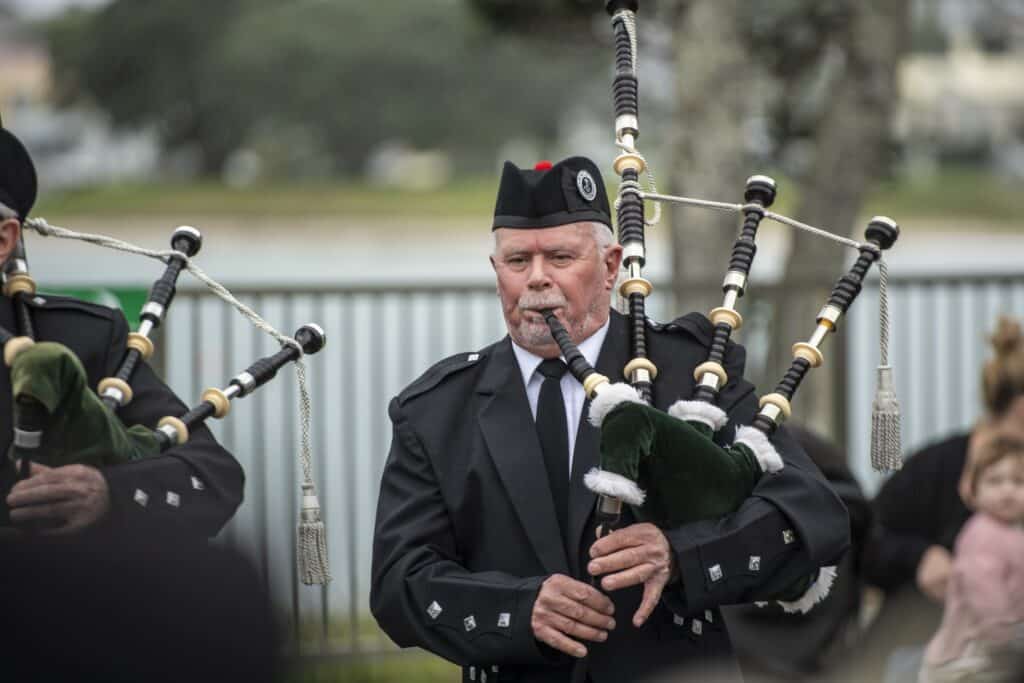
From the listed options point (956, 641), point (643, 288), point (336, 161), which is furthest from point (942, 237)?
point (643, 288)

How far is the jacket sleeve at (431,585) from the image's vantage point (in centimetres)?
Result: 300

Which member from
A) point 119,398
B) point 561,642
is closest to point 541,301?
point 561,642

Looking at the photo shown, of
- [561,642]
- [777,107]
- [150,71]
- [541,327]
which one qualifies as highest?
[150,71]

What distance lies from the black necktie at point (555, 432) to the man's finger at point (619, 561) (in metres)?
0.23

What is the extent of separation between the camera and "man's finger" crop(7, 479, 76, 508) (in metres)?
2.97

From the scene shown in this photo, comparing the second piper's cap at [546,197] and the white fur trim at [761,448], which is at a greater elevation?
the second piper's cap at [546,197]

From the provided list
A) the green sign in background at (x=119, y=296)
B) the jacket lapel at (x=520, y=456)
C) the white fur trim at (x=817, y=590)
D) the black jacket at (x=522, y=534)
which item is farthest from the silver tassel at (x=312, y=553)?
the green sign in background at (x=119, y=296)

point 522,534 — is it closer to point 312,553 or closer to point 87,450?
point 312,553

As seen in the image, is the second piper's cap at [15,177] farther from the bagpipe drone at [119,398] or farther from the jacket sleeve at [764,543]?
the jacket sleeve at [764,543]

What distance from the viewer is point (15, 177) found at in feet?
11.1

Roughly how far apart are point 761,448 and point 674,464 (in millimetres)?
218

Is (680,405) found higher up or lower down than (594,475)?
higher up

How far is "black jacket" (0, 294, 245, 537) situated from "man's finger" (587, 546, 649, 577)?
781 mm

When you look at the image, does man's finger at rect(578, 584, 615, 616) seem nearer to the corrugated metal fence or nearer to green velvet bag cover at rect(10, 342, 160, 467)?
green velvet bag cover at rect(10, 342, 160, 467)
